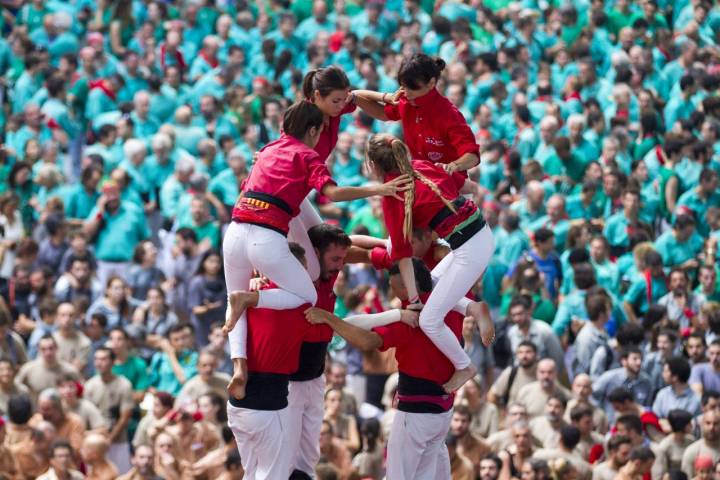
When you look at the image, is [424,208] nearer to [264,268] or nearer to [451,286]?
[451,286]

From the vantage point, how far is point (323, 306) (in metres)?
10.5

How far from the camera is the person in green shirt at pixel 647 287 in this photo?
15.9 metres

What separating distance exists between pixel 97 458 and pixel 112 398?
3.50ft

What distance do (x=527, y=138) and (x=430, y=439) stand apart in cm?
894

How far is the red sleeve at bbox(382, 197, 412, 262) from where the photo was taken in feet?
32.6

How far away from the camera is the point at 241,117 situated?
797 inches

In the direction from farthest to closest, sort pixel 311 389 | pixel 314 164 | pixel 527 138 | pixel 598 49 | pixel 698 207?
pixel 598 49
pixel 527 138
pixel 698 207
pixel 311 389
pixel 314 164

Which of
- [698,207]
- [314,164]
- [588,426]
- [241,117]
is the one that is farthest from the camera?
[241,117]

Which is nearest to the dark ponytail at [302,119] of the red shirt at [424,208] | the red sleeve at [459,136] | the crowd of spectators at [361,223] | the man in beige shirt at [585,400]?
the red shirt at [424,208]

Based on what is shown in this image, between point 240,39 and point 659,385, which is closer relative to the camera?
point 659,385

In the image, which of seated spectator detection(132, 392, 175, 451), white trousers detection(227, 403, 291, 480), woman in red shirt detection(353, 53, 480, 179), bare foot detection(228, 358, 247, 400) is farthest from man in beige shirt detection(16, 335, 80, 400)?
woman in red shirt detection(353, 53, 480, 179)

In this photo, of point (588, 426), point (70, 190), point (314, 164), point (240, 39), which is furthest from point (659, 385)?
point (240, 39)

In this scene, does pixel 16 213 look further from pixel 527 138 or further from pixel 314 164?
pixel 314 164

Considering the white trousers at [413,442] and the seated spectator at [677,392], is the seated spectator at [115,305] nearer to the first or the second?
the seated spectator at [677,392]
